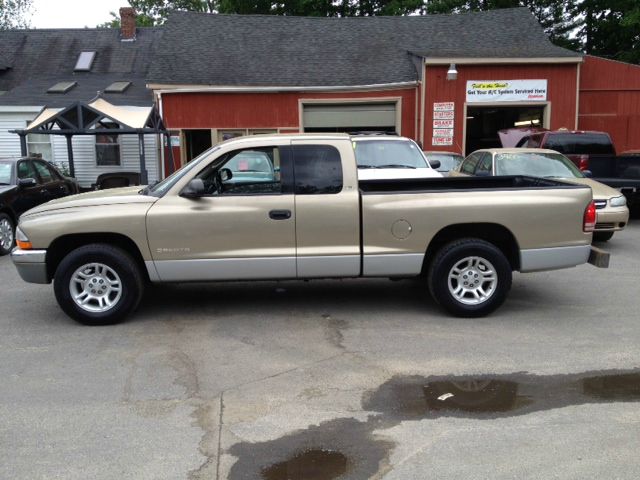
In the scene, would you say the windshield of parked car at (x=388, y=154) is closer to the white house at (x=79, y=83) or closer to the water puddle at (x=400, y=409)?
the water puddle at (x=400, y=409)

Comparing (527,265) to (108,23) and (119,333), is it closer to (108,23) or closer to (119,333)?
(119,333)

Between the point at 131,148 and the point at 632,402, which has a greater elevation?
the point at 131,148

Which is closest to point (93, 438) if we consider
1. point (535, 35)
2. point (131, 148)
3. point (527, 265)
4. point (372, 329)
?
point (372, 329)

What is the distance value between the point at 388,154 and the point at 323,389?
20.6 ft

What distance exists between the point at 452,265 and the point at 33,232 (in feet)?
13.4

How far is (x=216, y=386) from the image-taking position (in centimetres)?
468

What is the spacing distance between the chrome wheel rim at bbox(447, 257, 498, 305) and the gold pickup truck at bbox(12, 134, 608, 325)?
1 cm

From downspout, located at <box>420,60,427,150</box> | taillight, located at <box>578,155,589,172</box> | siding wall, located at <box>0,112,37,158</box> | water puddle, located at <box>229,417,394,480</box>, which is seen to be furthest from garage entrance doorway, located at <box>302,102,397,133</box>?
water puddle, located at <box>229,417,394,480</box>

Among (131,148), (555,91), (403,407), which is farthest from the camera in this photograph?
(131,148)

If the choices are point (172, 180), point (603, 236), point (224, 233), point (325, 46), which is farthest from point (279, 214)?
point (325, 46)

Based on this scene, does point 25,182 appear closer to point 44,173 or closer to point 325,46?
point 44,173

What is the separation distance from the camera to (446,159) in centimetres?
1552

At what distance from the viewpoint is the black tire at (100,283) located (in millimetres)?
6004

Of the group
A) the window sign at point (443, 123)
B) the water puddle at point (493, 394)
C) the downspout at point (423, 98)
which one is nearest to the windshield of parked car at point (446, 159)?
the downspout at point (423, 98)
